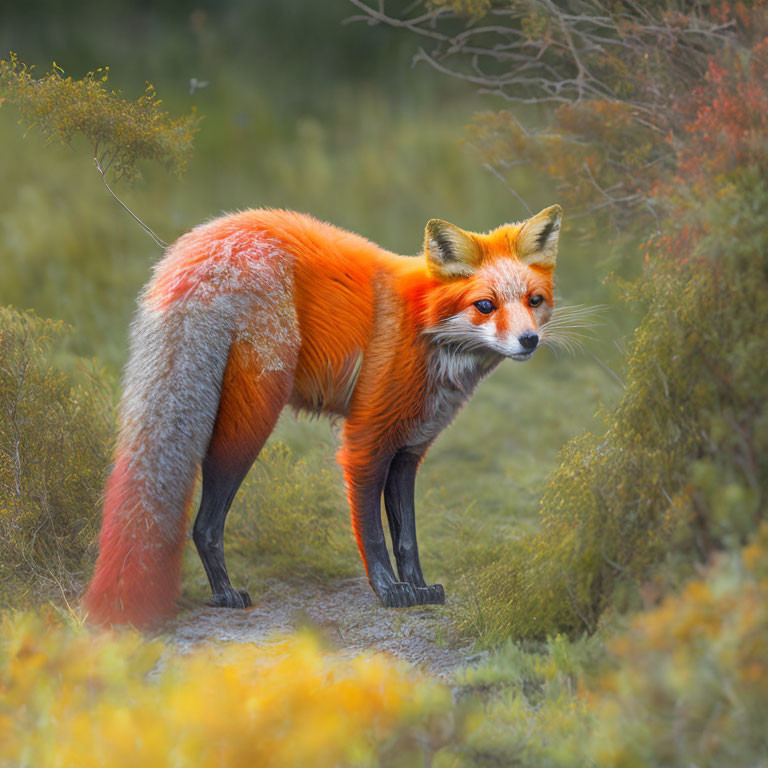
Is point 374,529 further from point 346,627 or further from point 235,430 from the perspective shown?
point 235,430

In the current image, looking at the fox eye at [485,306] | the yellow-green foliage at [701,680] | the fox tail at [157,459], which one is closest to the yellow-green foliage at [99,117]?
the fox tail at [157,459]

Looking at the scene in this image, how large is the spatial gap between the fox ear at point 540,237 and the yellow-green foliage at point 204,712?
2330mm

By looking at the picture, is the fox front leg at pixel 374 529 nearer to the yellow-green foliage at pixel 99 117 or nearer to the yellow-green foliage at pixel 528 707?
the yellow-green foliage at pixel 528 707

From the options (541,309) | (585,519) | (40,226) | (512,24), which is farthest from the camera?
(40,226)

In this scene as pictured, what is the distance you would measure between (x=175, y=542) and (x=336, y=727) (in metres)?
1.62

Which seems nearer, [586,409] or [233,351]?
[233,351]

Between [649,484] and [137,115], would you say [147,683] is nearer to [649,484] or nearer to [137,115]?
[649,484]

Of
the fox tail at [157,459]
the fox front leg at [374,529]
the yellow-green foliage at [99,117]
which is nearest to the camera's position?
the fox tail at [157,459]

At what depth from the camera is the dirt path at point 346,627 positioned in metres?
3.99

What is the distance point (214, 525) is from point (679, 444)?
7.81ft

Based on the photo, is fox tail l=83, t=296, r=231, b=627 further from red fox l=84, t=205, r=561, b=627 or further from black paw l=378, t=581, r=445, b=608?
black paw l=378, t=581, r=445, b=608

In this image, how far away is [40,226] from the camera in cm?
786

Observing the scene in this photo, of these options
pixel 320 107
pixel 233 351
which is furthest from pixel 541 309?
pixel 320 107

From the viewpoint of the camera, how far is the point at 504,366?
9414 mm
